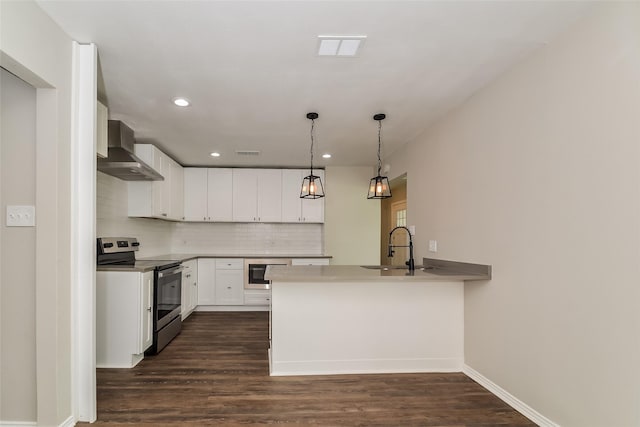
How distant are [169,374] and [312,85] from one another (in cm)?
267

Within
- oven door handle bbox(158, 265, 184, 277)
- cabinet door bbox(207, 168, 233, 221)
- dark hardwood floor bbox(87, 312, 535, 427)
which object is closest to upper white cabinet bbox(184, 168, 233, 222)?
cabinet door bbox(207, 168, 233, 221)

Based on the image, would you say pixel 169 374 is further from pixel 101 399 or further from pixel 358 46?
pixel 358 46

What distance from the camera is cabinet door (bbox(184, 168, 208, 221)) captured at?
6008mm

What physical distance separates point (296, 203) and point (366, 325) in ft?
10.5

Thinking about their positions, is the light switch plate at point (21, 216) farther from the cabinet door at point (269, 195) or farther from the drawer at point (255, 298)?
the cabinet door at point (269, 195)

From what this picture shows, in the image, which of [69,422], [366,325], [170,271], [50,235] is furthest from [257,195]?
[69,422]

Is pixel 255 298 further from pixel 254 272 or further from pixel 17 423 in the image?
pixel 17 423

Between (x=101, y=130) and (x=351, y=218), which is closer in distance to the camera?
(x=101, y=130)

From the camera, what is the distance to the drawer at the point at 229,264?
578 centimetres

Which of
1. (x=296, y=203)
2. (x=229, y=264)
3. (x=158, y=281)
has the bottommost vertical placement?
(x=229, y=264)

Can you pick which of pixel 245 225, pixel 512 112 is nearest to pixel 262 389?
pixel 512 112

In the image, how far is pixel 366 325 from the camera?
10.7 ft

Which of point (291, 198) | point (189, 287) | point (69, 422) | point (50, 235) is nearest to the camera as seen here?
point (50, 235)

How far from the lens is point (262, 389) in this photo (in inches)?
113
